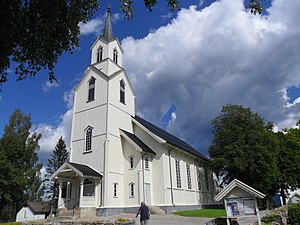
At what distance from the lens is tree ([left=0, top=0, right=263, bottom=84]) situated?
290 inches

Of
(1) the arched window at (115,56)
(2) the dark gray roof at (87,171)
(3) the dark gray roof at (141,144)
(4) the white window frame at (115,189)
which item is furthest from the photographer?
(1) the arched window at (115,56)

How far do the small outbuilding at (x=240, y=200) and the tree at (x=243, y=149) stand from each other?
16715mm

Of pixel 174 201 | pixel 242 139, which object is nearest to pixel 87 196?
pixel 174 201

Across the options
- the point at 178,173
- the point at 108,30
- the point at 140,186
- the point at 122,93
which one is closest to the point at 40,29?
the point at 140,186

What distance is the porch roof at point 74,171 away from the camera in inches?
809

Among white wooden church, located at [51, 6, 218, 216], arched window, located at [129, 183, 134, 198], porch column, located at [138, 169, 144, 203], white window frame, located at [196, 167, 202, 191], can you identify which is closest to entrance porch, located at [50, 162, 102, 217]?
white wooden church, located at [51, 6, 218, 216]

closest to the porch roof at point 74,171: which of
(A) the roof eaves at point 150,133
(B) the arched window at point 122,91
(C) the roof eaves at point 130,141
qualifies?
(C) the roof eaves at point 130,141

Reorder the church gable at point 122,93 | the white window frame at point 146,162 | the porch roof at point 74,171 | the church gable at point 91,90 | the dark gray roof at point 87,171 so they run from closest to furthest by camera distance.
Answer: the porch roof at point 74,171
the dark gray roof at point 87,171
the white window frame at point 146,162
the church gable at point 91,90
the church gable at point 122,93

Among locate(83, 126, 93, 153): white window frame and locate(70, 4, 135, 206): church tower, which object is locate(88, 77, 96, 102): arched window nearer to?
locate(70, 4, 135, 206): church tower

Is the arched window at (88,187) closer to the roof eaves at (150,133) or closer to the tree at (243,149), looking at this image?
the roof eaves at (150,133)

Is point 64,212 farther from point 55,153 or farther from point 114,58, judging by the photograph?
point 55,153

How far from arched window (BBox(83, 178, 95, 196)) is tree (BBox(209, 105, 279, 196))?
13.9 m

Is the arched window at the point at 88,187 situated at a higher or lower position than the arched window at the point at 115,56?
lower

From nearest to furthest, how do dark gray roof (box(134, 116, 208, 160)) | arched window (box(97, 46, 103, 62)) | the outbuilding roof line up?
1. the outbuilding roof
2. dark gray roof (box(134, 116, 208, 160))
3. arched window (box(97, 46, 103, 62))
